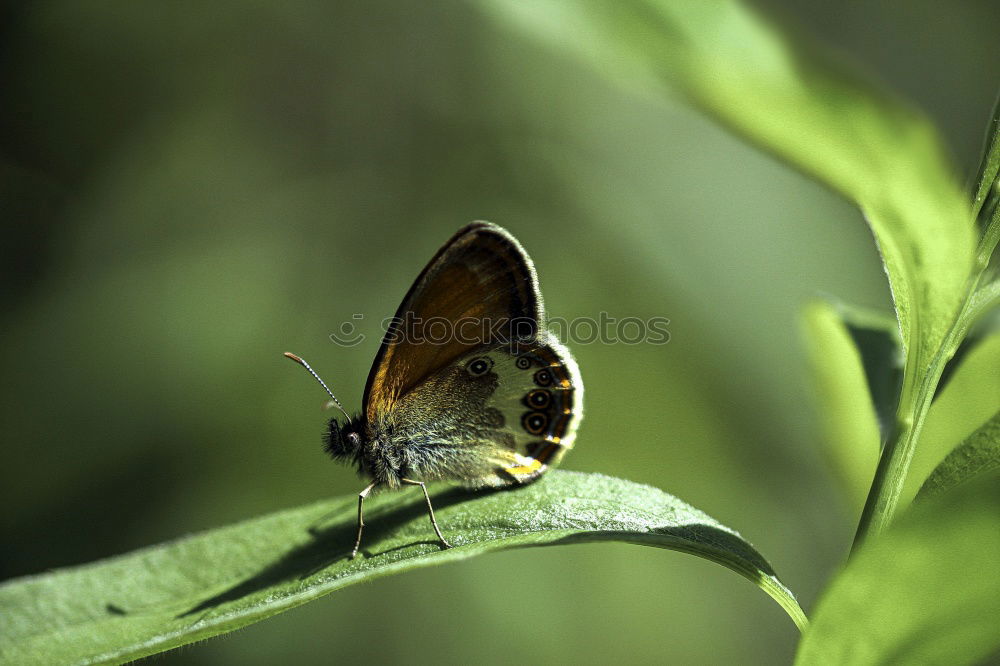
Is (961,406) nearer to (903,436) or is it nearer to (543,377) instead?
(903,436)

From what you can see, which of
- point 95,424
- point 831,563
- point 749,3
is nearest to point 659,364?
point 831,563

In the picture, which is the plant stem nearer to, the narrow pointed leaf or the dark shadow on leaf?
the narrow pointed leaf

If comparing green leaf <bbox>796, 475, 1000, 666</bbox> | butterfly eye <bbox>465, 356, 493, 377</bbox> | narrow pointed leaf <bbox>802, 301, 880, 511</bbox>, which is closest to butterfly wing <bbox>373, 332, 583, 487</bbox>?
butterfly eye <bbox>465, 356, 493, 377</bbox>

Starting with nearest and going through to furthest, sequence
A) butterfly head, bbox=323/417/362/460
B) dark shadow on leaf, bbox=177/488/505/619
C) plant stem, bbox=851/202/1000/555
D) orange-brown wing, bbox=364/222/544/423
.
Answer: plant stem, bbox=851/202/1000/555 < dark shadow on leaf, bbox=177/488/505/619 < orange-brown wing, bbox=364/222/544/423 < butterfly head, bbox=323/417/362/460

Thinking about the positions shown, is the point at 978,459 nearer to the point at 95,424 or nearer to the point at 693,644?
the point at 693,644

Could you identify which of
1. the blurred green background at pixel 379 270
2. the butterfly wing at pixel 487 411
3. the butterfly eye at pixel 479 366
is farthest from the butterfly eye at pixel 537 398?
the blurred green background at pixel 379 270

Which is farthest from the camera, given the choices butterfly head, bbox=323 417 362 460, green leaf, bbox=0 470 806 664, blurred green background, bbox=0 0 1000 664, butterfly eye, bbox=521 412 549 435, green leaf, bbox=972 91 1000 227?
blurred green background, bbox=0 0 1000 664

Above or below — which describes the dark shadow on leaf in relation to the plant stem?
below
